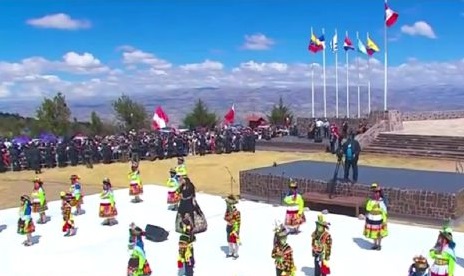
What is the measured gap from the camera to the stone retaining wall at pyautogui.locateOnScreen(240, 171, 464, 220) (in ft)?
51.0

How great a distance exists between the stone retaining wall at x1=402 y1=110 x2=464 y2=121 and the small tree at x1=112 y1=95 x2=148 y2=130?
98.9 ft

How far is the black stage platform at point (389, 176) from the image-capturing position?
16.6 metres

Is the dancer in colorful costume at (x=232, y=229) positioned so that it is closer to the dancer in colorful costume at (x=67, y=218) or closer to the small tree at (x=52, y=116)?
the dancer in colorful costume at (x=67, y=218)

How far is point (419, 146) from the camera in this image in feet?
98.9

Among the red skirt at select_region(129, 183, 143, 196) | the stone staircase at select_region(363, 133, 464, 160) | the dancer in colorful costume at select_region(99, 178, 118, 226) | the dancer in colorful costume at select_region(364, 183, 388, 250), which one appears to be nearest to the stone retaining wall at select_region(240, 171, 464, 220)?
the dancer in colorful costume at select_region(364, 183, 388, 250)

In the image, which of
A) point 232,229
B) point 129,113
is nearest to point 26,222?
point 232,229

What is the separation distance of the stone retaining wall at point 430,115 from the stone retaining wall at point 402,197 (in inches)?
1223

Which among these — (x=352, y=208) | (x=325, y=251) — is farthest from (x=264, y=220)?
(x=325, y=251)

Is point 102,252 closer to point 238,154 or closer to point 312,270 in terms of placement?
point 312,270

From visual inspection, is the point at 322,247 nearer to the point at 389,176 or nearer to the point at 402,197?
the point at 402,197

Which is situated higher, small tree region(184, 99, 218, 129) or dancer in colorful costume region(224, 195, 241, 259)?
small tree region(184, 99, 218, 129)

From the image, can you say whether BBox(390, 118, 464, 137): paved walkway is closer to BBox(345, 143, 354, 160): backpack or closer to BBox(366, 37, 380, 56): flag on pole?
BBox(366, 37, 380, 56): flag on pole

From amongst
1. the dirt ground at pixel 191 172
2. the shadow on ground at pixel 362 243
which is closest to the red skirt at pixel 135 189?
the dirt ground at pixel 191 172

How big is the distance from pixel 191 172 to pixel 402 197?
11.8 meters
